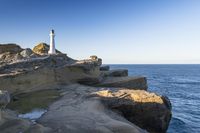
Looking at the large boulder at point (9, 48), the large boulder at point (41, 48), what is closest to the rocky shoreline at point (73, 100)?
the large boulder at point (9, 48)

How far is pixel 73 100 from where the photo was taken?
3053 cm

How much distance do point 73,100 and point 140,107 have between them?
7.44 meters

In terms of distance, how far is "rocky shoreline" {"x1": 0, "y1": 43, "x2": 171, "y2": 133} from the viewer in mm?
21625

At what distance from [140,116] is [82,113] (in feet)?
28.1

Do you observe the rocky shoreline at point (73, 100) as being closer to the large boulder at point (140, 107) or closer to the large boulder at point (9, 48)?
the large boulder at point (140, 107)

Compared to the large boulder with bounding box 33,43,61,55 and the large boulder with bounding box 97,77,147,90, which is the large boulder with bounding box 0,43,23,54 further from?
the large boulder with bounding box 97,77,147,90

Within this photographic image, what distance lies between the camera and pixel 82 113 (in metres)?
25.3

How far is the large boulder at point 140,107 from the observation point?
98.9 feet

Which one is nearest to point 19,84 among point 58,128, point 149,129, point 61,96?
point 61,96

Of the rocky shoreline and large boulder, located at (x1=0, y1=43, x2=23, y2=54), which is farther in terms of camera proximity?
large boulder, located at (x1=0, y1=43, x2=23, y2=54)

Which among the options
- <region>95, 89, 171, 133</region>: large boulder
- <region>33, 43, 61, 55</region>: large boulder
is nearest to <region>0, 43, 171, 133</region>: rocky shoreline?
<region>95, 89, 171, 133</region>: large boulder

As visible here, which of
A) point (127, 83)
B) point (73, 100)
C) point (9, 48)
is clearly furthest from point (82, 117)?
point (9, 48)

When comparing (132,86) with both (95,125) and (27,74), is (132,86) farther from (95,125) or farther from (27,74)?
(95,125)

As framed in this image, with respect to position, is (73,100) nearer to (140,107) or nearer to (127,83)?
(140,107)
